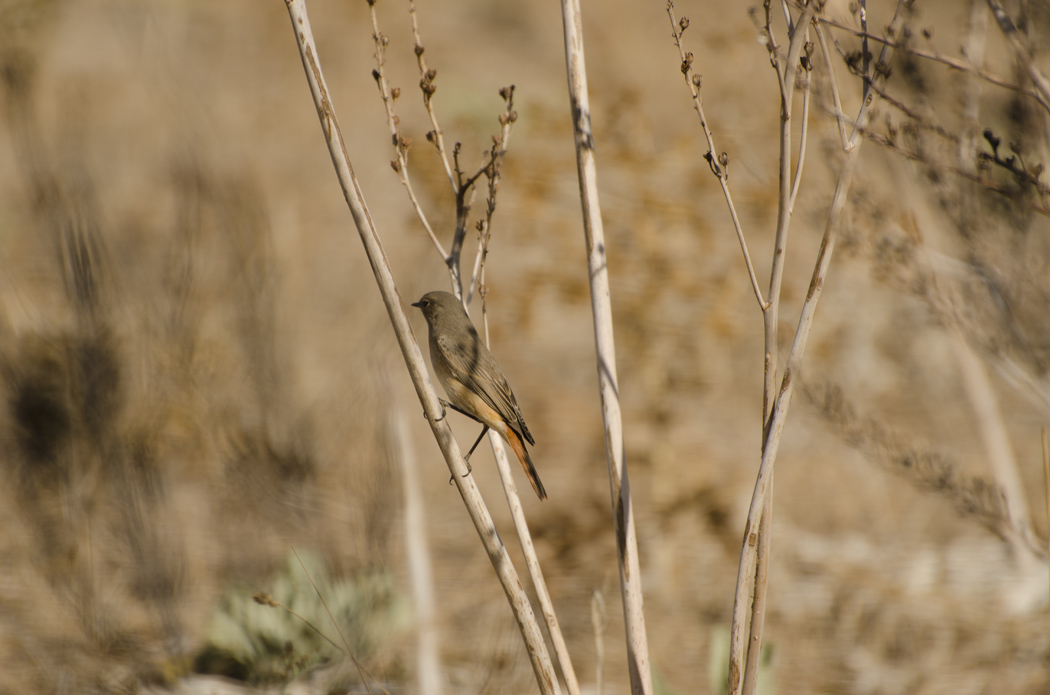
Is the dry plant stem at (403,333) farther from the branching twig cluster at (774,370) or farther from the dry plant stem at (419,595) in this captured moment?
the dry plant stem at (419,595)

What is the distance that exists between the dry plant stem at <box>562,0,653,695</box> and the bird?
953 millimetres

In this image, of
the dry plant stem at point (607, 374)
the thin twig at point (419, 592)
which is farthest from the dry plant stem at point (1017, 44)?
the thin twig at point (419, 592)

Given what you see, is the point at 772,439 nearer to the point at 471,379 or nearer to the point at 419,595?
the point at 471,379

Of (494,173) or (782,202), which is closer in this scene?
(782,202)

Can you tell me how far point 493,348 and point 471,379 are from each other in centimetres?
564

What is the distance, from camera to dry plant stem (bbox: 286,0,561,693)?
5.81 ft

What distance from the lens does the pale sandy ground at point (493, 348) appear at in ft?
13.4

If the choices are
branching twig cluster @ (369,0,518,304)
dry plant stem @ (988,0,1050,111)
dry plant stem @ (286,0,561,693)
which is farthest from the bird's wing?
dry plant stem @ (988,0,1050,111)

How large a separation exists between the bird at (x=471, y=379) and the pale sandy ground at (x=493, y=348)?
452mm

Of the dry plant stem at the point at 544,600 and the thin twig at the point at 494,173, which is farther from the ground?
the thin twig at the point at 494,173

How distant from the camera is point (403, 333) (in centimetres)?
181

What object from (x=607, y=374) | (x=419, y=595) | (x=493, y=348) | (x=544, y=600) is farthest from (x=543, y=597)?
(x=493, y=348)

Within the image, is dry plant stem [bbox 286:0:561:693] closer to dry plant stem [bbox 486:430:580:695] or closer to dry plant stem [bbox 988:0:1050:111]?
dry plant stem [bbox 486:430:580:695]

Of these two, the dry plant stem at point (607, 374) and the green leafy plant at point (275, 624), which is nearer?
the dry plant stem at point (607, 374)
